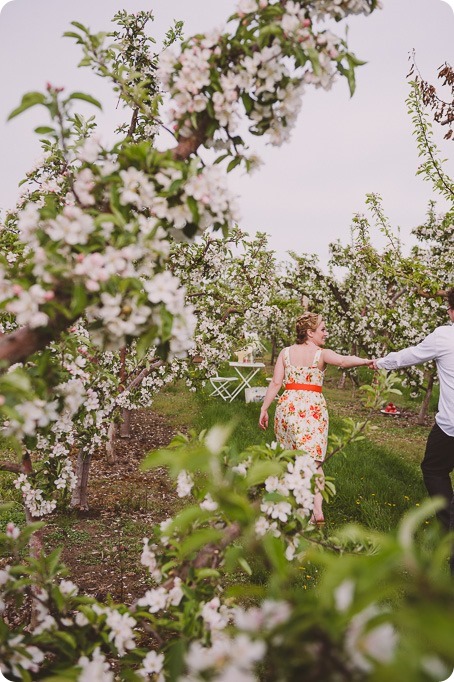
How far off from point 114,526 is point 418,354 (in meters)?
3.17

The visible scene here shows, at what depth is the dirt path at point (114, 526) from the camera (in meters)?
3.62

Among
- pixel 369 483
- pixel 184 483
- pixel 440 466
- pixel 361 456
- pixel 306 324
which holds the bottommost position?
pixel 361 456

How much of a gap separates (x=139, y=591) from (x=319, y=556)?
3015 millimetres

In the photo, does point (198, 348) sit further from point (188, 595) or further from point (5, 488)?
point (188, 595)

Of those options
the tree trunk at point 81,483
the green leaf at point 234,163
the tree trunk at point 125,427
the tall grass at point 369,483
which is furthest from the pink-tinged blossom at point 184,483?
the tree trunk at point 125,427

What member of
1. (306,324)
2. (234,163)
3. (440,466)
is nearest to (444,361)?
(440,466)

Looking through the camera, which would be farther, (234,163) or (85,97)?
(234,163)

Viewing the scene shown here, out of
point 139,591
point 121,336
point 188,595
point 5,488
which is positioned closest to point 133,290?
point 121,336

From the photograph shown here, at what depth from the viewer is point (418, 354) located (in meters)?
4.15

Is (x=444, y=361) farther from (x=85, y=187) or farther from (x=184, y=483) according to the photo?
(x=85, y=187)

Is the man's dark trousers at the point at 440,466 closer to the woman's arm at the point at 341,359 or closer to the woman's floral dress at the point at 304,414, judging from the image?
the woman's arm at the point at 341,359

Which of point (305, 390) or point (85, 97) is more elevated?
point (85, 97)

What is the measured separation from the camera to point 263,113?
159 centimetres

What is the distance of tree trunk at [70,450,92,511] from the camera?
4852mm
